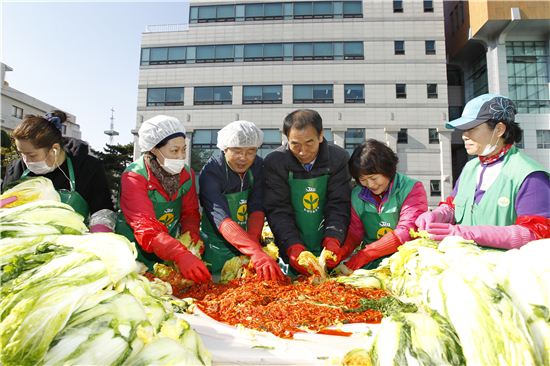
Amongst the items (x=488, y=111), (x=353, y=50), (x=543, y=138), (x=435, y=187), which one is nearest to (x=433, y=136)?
(x=435, y=187)

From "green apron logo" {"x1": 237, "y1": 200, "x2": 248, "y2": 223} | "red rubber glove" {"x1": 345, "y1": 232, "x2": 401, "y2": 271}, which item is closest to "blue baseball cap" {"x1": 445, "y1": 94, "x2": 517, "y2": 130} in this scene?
"red rubber glove" {"x1": 345, "y1": 232, "x2": 401, "y2": 271}

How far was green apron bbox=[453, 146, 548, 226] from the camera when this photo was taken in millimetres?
2479

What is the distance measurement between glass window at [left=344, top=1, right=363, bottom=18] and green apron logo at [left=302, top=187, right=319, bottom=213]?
2771cm

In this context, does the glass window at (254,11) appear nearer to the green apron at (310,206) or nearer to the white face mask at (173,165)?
the green apron at (310,206)

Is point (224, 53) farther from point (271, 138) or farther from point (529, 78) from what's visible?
point (529, 78)

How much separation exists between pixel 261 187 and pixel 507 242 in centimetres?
227

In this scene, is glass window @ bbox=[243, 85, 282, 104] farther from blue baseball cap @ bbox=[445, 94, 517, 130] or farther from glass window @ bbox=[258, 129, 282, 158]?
blue baseball cap @ bbox=[445, 94, 517, 130]

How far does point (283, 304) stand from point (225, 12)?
30395mm

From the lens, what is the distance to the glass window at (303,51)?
27.1m

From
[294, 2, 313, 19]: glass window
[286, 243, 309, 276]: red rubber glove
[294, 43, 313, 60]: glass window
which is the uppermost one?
[294, 2, 313, 19]: glass window

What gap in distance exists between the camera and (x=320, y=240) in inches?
148

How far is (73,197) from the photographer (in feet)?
10.1

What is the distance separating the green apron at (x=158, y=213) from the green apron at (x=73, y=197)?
0.31 m

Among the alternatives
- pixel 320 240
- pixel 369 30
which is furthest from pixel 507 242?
pixel 369 30
